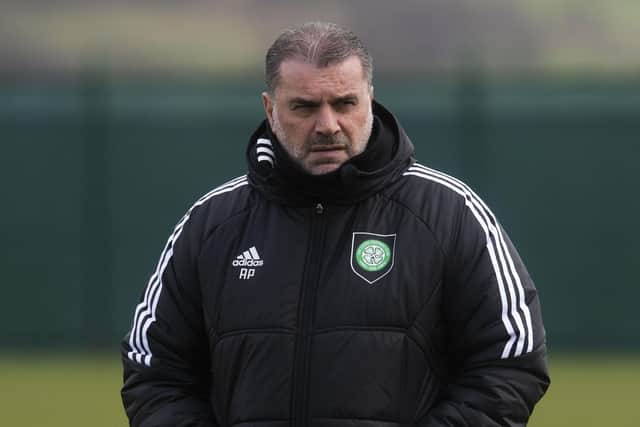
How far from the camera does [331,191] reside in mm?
4219

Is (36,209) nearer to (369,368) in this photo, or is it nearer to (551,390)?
(551,390)

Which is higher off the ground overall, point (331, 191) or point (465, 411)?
→ point (331, 191)

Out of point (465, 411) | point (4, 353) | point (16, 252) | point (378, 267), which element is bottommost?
point (4, 353)

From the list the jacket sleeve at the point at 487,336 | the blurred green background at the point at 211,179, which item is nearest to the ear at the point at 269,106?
the jacket sleeve at the point at 487,336

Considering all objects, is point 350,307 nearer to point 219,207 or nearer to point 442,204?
point 442,204

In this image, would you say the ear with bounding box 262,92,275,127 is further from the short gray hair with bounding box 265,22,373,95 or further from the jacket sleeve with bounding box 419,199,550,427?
the jacket sleeve with bounding box 419,199,550,427

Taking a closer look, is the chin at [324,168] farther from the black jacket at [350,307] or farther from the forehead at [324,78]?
the forehead at [324,78]

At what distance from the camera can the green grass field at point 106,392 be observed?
9.99 m

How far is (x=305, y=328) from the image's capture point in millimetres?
4133

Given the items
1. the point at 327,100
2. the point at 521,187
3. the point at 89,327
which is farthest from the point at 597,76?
the point at 327,100

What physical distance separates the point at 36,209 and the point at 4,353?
4.01 feet

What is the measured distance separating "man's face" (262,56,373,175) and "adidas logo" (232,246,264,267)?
0.27m

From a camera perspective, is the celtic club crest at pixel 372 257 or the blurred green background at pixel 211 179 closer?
the celtic club crest at pixel 372 257

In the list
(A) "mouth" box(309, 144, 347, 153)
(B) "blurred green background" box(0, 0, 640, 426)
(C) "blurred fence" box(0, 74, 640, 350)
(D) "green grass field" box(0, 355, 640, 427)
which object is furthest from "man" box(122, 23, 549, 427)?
(C) "blurred fence" box(0, 74, 640, 350)
